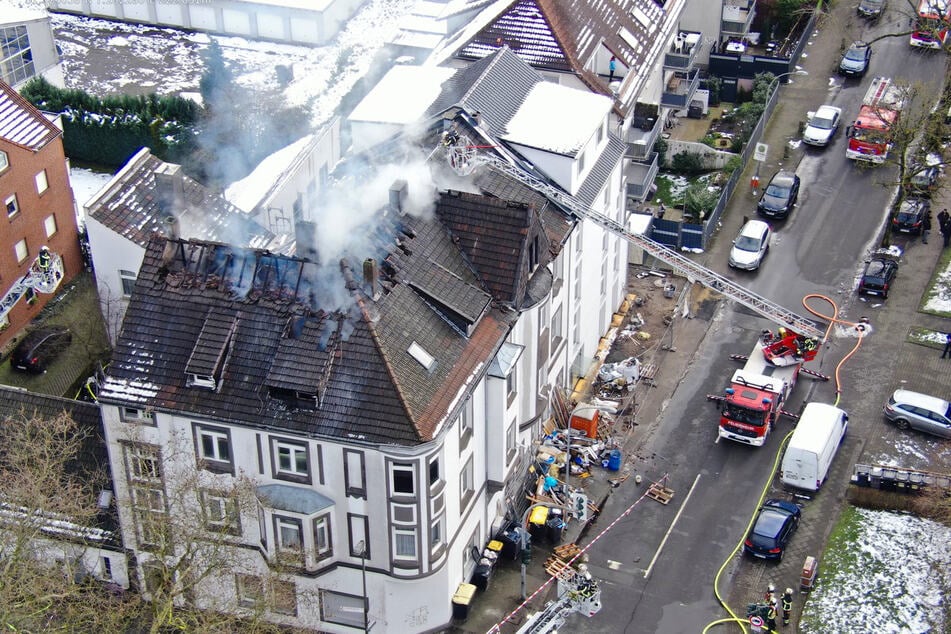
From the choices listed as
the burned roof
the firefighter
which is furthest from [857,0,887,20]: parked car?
the burned roof

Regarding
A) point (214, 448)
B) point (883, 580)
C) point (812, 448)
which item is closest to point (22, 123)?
point (214, 448)

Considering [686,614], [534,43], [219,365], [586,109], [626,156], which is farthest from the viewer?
[626,156]

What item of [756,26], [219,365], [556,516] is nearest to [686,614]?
[556,516]

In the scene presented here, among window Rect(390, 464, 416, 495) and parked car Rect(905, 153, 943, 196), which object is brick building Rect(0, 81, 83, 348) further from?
parked car Rect(905, 153, 943, 196)

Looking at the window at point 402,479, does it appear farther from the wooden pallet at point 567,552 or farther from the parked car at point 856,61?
the parked car at point 856,61

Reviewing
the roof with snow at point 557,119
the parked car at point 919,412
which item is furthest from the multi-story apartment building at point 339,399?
the parked car at point 919,412

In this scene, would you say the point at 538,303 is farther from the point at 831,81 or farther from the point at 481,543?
the point at 831,81

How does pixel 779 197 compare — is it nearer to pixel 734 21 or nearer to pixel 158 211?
pixel 734 21
